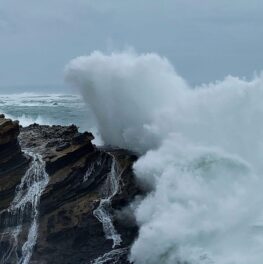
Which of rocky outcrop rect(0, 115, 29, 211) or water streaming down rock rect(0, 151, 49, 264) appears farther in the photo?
rocky outcrop rect(0, 115, 29, 211)

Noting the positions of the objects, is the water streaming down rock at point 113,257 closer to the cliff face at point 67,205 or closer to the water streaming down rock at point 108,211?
the cliff face at point 67,205

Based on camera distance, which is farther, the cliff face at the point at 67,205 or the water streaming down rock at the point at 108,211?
the water streaming down rock at the point at 108,211

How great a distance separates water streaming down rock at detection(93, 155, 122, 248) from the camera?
16938mm

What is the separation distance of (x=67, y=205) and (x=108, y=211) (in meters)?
1.09

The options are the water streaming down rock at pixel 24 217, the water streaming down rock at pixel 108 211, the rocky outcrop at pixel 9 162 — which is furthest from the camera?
the water streaming down rock at pixel 108 211

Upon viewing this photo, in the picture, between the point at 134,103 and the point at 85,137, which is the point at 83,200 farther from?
the point at 134,103

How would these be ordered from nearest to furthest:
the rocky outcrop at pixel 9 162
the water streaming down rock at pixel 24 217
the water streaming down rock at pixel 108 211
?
the water streaming down rock at pixel 24 217 < the rocky outcrop at pixel 9 162 < the water streaming down rock at pixel 108 211

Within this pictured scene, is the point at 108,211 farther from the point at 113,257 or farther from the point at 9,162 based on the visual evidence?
the point at 9,162

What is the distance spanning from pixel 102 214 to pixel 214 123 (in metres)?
5.34

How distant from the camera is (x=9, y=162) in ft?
56.3

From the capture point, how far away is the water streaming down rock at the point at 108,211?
55.6 ft

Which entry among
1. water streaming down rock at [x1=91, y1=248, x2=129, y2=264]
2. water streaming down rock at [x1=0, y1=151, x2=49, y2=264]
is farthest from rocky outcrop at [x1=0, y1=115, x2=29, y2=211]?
water streaming down rock at [x1=91, y1=248, x2=129, y2=264]

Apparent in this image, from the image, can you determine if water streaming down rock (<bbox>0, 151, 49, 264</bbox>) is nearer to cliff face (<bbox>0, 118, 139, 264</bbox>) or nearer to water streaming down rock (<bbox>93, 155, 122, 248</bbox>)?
cliff face (<bbox>0, 118, 139, 264</bbox>)

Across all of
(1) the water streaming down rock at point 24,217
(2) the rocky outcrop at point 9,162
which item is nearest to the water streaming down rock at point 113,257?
(1) the water streaming down rock at point 24,217
